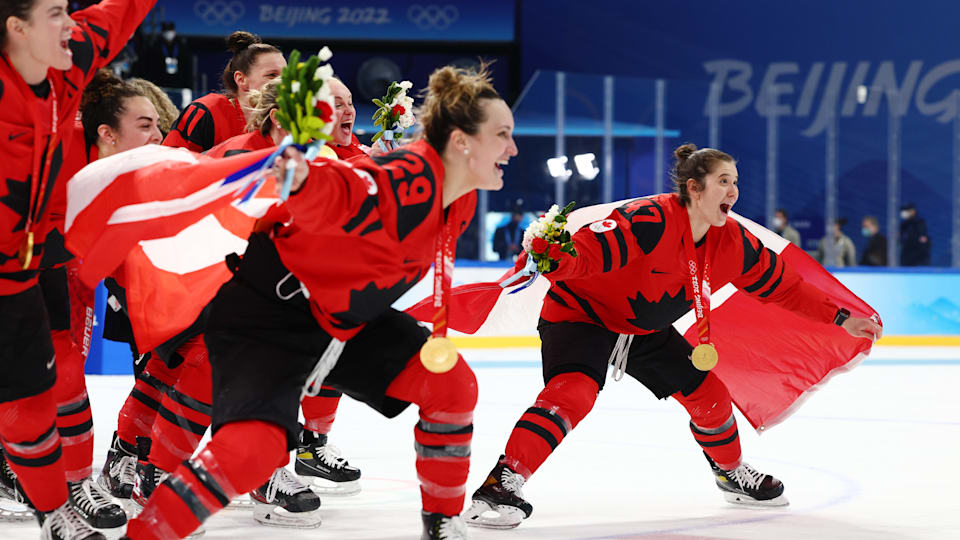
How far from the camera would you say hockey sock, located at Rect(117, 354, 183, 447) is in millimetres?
3717

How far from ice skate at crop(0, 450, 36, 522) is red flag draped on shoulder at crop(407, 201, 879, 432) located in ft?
5.18

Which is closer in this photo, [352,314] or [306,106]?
[306,106]

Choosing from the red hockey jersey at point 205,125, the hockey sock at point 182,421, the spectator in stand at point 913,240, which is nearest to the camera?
the hockey sock at point 182,421

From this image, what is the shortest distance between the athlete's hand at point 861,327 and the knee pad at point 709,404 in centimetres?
53

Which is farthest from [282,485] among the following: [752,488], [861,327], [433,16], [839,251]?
[433,16]

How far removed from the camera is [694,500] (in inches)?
150

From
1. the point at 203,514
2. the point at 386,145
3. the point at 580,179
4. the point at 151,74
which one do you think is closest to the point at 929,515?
the point at 386,145

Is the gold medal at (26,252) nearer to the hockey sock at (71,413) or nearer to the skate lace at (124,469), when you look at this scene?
the hockey sock at (71,413)

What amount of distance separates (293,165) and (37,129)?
767 millimetres

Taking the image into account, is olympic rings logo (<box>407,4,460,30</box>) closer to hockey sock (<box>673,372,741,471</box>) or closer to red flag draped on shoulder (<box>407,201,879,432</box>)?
red flag draped on shoulder (<box>407,201,879,432</box>)

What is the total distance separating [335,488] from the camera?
12.7ft

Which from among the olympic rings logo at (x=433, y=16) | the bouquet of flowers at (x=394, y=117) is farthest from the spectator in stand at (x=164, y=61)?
the bouquet of flowers at (x=394, y=117)

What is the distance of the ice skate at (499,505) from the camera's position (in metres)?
3.32

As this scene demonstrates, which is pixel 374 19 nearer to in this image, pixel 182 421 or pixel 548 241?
pixel 548 241
